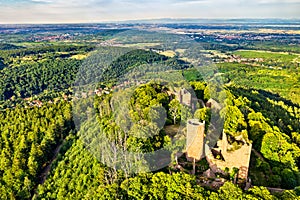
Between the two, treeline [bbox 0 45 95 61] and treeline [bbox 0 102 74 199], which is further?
treeline [bbox 0 45 95 61]

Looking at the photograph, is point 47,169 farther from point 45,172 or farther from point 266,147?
point 266,147

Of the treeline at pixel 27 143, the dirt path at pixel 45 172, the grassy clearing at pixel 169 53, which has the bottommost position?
the dirt path at pixel 45 172

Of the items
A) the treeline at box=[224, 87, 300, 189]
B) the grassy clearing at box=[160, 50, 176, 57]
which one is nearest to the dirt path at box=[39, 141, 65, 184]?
the treeline at box=[224, 87, 300, 189]

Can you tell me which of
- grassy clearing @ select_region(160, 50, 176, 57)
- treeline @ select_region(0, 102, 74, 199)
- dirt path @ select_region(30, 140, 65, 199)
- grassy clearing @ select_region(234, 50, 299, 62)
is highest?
grassy clearing @ select_region(160, 50, 176, 57)

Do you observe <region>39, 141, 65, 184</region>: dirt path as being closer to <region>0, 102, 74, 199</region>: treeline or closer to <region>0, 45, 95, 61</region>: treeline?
<region>0, 102, 74, 199</region>: treeline

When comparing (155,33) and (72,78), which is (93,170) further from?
(72,78)

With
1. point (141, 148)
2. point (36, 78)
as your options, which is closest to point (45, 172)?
point (141, 148)

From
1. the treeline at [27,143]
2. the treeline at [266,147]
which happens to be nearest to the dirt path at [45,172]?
the treeline at [27,143]

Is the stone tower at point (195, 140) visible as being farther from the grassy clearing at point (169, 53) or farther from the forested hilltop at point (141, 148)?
the grassy clearing at point (169, 53)

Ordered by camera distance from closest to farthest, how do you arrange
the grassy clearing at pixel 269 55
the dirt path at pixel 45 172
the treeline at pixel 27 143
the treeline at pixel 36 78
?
the treeline at pixel 27 143
the dirt path at pixel 45 172
the treeline at pixel 36 78
the grassy clearing at pixel 269 55
